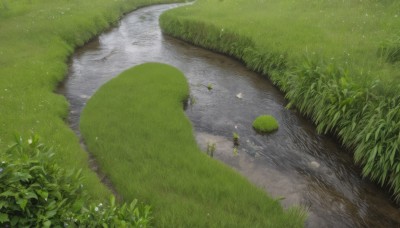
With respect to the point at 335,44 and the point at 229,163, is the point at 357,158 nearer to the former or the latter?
the point at 229,163

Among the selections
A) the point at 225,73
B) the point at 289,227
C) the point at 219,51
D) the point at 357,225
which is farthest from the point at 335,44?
the point at 289,227

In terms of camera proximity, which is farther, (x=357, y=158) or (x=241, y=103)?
(x=241, y=103)

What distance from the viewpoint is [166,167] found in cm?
977

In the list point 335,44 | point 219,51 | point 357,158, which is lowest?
point 219,51

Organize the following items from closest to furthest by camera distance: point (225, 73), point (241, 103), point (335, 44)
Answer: point (241, 103), point (335, 44), point (225, 73)

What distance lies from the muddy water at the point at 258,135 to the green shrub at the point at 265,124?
0.27m

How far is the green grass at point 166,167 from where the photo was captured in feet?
26.0

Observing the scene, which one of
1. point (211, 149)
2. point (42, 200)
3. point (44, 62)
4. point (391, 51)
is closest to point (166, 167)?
point (211, 149)

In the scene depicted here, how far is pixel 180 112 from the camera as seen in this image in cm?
1380

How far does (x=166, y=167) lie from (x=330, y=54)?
10.3 metres

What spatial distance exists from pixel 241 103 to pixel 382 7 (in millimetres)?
12950

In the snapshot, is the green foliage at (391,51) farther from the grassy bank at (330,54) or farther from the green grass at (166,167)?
the green grass at (166,167)

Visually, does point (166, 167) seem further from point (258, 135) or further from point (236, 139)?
point (258, 135)

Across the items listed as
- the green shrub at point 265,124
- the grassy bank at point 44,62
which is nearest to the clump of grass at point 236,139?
the green shrub at point 265,124
